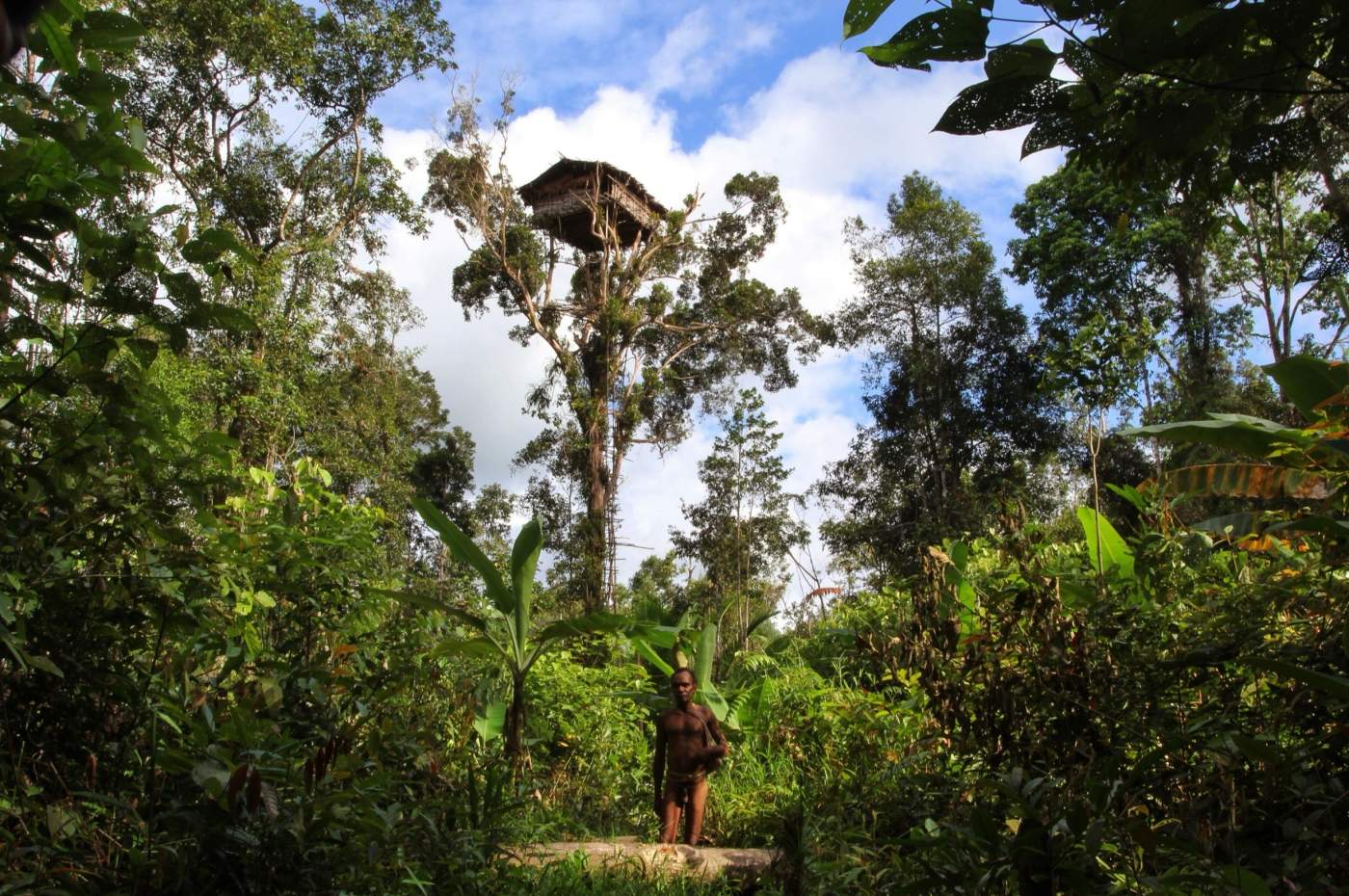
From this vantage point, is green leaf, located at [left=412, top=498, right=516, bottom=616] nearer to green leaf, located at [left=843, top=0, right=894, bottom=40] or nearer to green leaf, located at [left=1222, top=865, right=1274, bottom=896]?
green leaf, located at [left=1222, top=865, right=1274, bottom=896]

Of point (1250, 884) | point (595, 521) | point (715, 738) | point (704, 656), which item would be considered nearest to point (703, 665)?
point (704, 656)

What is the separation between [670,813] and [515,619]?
138 centimetres

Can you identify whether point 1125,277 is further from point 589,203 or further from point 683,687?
point 683,687

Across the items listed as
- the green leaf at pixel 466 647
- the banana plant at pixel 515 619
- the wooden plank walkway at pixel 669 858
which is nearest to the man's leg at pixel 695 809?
the wooden plank walkway at pixel 669 858

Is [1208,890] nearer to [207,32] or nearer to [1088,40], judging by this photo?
[1088,40]

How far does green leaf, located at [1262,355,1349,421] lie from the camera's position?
312 cm

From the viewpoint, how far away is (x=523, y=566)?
5059 millimetres

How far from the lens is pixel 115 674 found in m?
2.43

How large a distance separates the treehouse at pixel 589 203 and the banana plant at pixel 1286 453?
50.1 feet

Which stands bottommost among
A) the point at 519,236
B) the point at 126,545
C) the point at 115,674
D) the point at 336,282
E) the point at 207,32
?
the point at 115,674

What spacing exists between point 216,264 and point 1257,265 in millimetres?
20408

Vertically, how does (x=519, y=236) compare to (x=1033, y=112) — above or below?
above

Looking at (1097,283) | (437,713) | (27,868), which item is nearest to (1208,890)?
(27,868)

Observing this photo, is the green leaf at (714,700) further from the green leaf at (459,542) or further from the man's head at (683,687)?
the green leaf at (459,542)
